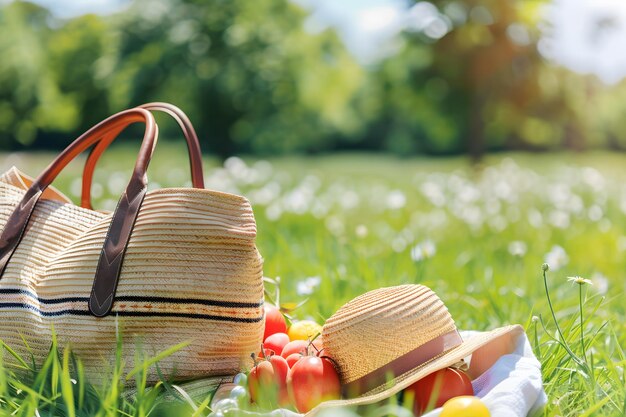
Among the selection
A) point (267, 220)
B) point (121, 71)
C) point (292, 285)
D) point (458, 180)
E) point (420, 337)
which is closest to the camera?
point (420, 337)

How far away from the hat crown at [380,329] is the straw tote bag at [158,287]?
0.82ft

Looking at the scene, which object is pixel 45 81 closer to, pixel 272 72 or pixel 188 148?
pixel 272 72

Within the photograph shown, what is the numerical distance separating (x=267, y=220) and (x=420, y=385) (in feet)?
10.4

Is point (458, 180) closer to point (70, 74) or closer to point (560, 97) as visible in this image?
point (560, 97)

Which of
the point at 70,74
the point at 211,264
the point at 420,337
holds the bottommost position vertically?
the point at 70,74

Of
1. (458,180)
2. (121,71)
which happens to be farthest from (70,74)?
(458,180)

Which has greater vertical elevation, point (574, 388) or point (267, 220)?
point (574, 388)

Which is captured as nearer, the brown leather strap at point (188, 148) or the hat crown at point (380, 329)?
the hat crown at point (380, 329)

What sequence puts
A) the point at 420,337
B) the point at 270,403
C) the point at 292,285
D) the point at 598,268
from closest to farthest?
the point at 270,403 < the point at 420,337 < the point at 292,285 < the point at 598,268

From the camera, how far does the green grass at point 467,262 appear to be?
190 cm

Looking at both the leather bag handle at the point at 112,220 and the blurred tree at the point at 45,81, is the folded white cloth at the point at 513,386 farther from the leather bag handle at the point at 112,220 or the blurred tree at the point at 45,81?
the blurred tree at the point at 45,81

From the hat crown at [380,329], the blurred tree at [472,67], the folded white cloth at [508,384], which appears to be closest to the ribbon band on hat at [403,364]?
the hat crown at [380,329]

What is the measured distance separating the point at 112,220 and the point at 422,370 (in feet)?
3.03

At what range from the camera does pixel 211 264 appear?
1.89 metres
